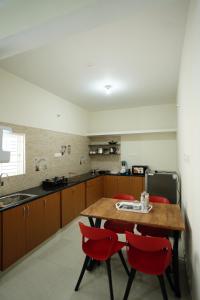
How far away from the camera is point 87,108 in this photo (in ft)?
18.1

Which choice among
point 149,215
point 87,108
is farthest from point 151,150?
point 149,215

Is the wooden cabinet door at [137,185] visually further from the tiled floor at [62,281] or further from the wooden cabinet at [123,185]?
the tiled floor at [62,281]

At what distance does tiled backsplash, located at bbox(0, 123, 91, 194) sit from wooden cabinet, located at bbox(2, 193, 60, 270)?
61 centimetres

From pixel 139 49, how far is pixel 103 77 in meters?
0.98

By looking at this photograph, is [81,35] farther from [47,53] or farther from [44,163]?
[44,163]

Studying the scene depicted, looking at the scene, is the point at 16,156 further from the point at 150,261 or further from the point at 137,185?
the point at 137,185

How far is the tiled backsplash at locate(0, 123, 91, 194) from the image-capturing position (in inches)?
122

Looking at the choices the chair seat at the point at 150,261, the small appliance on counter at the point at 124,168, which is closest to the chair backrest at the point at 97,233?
the chair seat at the point at 150,261

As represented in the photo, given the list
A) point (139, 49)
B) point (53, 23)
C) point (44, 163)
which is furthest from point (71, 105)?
point (53, 23)

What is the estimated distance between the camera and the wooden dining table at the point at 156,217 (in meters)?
1.86

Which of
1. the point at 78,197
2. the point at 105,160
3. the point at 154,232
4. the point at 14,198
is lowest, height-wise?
the point at 154,232

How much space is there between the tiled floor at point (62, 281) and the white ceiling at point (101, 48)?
254cm

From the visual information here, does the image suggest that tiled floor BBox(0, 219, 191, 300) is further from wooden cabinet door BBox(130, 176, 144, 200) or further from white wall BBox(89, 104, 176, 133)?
white wall BBox(89, 104, 176, 133)

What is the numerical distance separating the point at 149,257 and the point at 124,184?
10.7 ft
